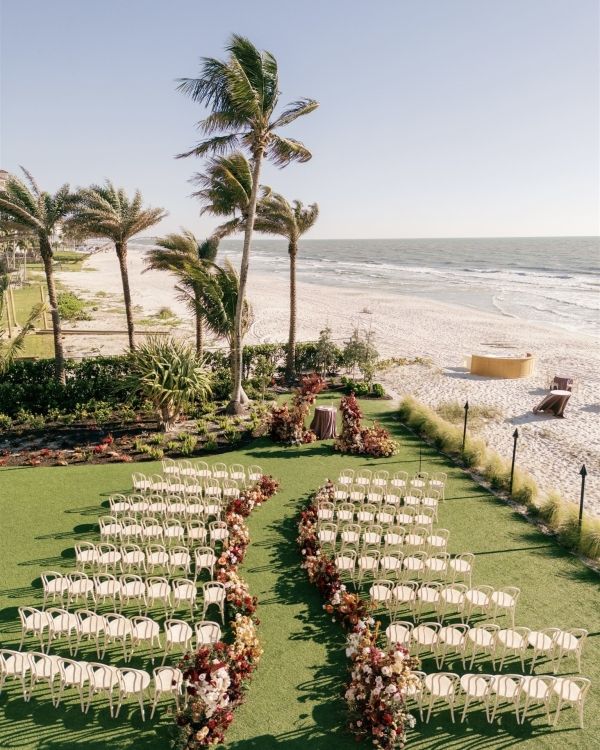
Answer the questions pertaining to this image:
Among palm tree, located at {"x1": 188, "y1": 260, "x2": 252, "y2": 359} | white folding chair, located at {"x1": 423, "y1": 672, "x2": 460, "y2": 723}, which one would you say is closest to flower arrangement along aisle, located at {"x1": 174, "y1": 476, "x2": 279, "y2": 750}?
white folding chair, located at {"x1": 423, "y1": 672, "x2": 460, "y2": 723}

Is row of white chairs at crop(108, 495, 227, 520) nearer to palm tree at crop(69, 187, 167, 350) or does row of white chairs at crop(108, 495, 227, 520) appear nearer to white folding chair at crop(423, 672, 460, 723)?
white folding chair at crop(423, 672, 460, 723)

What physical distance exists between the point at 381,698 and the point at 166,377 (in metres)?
14.2

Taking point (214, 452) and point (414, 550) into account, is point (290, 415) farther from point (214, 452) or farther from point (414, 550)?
point (414, 550)

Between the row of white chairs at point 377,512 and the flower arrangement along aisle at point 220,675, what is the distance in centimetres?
331

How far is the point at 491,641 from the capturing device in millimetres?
8906

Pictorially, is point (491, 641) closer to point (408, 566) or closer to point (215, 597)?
point (408, 566)

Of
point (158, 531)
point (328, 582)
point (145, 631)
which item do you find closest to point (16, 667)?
point (145, 631)

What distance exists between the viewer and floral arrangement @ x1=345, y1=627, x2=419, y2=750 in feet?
23.9

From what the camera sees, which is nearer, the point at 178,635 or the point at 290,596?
the point at 178,635

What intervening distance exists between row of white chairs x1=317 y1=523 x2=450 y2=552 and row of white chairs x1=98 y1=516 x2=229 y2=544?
2.35m

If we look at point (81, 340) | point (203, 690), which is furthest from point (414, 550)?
point (81, 340)

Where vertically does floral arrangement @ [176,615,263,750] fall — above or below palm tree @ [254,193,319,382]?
below

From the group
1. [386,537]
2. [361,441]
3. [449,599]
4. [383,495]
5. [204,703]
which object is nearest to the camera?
[204,703]

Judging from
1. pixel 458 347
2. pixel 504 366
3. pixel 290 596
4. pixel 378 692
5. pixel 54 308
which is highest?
pixel 54 308
